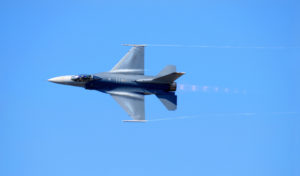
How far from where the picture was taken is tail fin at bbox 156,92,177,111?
3909cm

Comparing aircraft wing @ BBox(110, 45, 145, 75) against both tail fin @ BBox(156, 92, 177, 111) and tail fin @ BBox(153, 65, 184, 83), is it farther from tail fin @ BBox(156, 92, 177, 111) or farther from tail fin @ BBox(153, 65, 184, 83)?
tail fin @ BBox(156, 92, 177, 111)

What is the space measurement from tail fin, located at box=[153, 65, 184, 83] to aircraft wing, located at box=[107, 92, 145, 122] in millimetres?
1906

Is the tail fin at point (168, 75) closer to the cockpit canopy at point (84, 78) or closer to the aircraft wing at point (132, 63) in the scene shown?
the aircraft wing at point (132, 63)

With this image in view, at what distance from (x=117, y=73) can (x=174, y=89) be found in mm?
4516

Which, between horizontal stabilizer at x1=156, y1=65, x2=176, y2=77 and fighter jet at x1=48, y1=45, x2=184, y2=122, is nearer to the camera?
fighter jet at x1=48, y1=45, x2=184, y2=122

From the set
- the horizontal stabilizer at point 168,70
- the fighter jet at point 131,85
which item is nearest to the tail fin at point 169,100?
the fighter jet at point 131,85

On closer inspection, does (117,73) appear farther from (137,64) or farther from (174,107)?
(174,107)

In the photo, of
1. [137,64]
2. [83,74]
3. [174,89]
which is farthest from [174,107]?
[83,74]

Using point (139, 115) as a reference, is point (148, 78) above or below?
above

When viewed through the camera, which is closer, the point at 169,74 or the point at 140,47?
the point at 169,74

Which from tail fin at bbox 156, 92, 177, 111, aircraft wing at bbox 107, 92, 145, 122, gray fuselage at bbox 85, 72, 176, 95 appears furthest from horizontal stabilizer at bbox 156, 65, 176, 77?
aircraft wing at bbox 107, 92, 145, 122

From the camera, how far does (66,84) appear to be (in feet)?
130

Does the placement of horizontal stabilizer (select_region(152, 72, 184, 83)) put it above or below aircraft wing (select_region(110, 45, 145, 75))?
below

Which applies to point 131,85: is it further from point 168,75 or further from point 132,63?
point 168,75
